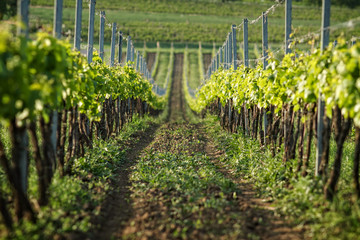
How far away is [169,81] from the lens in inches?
2159

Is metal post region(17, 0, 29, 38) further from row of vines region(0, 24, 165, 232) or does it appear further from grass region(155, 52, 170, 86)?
grass region(155, 52, 170, 86)

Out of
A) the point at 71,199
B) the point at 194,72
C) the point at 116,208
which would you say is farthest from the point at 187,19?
the point at 71,199

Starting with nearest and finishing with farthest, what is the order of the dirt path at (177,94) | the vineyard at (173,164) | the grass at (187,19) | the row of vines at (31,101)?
the row of vines at (31,101)
the vineyard at (173,164)
the dirt path at (177,94)
the grass at (187,19)

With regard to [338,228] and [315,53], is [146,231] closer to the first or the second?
[338,228]

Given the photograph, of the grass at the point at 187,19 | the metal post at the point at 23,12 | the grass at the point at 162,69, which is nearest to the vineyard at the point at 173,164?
the metal post at the point at 23,12

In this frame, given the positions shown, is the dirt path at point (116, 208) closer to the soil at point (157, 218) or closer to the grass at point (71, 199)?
the soil at point (157, 218)

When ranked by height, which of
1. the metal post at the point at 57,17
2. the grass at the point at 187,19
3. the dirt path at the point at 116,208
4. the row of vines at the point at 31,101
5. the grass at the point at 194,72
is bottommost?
the dirt path at the point at 116,208

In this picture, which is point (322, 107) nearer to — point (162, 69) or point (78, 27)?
point (78, 27)

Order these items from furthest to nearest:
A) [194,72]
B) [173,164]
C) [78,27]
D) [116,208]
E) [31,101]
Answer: [194,72]
[78,27]
[173,164]
[116,208]
[31,101]

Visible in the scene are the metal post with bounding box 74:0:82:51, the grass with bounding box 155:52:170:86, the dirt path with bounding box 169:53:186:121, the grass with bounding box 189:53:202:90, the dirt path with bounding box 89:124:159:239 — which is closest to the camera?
the dirt path with bounding box 89:124:159:239

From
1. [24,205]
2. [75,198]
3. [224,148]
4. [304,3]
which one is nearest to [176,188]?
[75,198]

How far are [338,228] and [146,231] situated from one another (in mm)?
2092

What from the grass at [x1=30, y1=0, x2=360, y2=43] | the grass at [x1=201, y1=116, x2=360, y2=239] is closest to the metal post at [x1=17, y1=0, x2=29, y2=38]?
the grass at [x1=201, y1=116, x2=360, y2=239]

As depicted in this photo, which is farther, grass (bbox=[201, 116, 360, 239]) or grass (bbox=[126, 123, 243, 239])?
grass (bbox=[126, 123, 243, 239])
